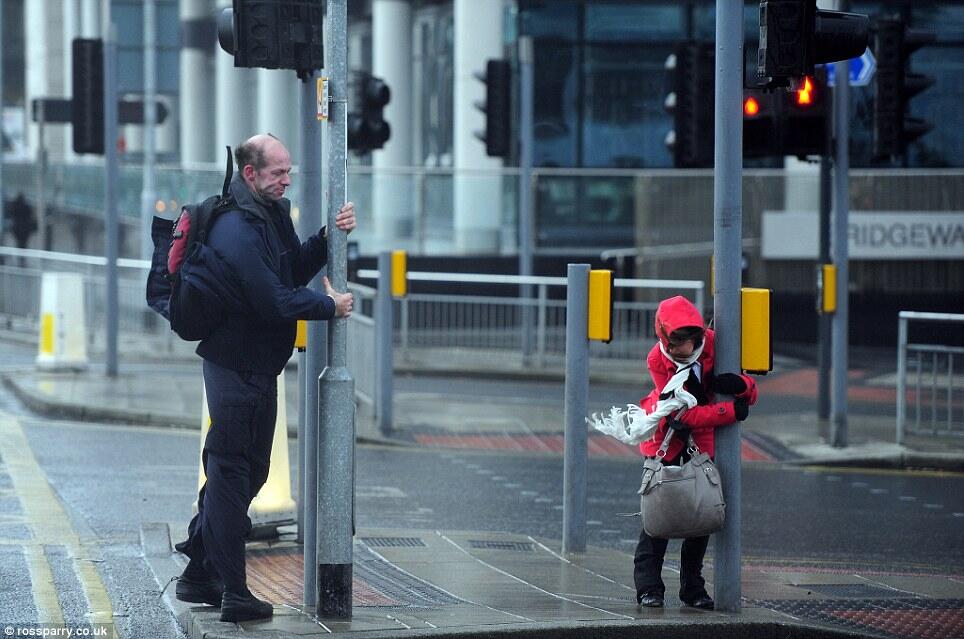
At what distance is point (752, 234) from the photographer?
24141 mm

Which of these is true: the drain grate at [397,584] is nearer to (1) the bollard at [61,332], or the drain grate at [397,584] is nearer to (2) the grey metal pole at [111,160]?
(2) the grey metal pole at [111,160]

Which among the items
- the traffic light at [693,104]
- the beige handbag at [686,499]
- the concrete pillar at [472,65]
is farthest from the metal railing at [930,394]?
the concrete pillar at [472,65]

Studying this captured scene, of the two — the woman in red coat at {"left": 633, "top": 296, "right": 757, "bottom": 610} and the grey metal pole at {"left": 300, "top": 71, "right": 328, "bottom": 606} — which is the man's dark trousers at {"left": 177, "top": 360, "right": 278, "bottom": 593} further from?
the woman in red coat at {"left": 633, "top": 296, "right": 757, "bottom": 610}

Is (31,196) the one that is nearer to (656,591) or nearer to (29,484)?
(29,484)

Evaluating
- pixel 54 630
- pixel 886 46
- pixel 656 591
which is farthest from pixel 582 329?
pixel 886 46

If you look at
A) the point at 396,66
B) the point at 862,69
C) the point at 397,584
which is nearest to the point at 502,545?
the point at 397,584

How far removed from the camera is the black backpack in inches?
257

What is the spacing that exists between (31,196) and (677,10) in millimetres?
21048

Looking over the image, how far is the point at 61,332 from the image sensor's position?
17.7 meters

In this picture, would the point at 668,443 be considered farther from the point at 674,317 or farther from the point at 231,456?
the point at 231,456

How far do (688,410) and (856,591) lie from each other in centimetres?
173

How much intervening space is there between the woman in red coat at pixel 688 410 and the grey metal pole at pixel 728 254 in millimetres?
91

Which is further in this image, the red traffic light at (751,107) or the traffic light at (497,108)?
the traffic light at (497,108)

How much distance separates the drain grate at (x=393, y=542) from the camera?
29.1ft
